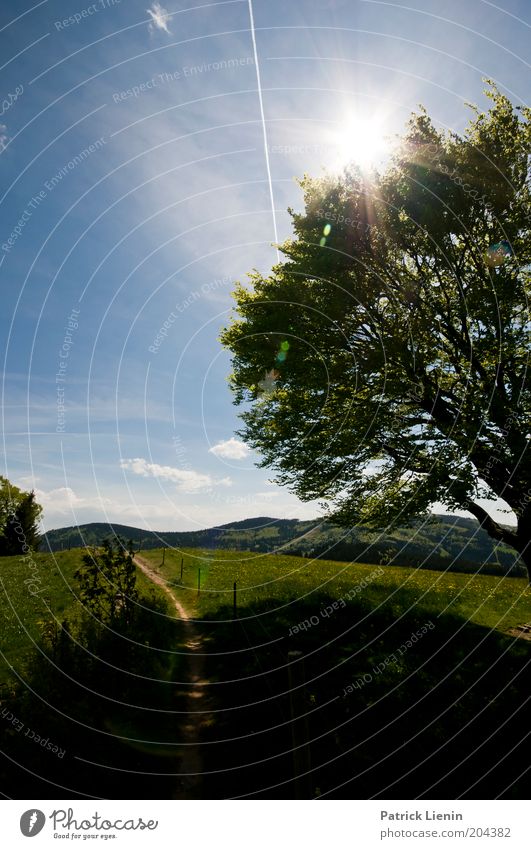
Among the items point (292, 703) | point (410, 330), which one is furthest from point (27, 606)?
point (410, 330)

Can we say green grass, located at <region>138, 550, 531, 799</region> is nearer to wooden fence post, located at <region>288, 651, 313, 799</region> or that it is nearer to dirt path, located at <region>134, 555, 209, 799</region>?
wooden fence post, located at <region>288, 651, 313, 799</region>

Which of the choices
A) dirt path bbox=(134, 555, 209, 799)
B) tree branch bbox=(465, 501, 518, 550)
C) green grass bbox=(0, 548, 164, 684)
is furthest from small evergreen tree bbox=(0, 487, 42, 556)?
→ tree branch bbox=(465, 501, 518, 550)

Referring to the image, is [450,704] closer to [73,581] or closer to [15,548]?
[73,581]

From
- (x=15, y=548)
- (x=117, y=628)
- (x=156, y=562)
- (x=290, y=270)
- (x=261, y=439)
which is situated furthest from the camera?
(x=15, y=548)

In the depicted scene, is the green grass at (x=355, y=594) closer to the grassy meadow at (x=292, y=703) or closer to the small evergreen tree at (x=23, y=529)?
the grassy meadow at (x=292, y=703)

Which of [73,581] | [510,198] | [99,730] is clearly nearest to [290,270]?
[510,198]

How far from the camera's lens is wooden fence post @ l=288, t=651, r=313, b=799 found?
5.88 m

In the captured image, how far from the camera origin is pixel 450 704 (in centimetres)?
940

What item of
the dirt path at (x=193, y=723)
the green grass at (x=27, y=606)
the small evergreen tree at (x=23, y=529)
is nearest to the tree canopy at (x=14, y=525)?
the small evergreen tree at (x=23, y=529)

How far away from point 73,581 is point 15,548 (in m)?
59.9

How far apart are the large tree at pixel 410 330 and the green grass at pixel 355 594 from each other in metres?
4.47

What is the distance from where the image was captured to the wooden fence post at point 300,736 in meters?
5.88
